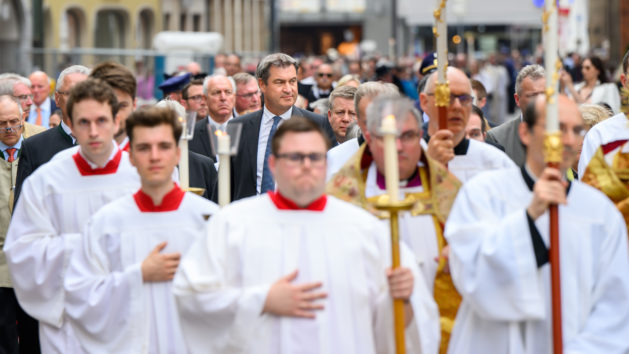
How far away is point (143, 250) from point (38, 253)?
60 cm

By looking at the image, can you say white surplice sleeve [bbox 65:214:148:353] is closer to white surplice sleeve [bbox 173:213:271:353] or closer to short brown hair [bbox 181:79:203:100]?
white surplice sleeve [bbox 173:213:271:353]

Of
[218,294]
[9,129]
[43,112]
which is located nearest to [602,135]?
[218,294]

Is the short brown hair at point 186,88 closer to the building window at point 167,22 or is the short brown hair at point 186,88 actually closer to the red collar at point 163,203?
the red collar at point 163,203

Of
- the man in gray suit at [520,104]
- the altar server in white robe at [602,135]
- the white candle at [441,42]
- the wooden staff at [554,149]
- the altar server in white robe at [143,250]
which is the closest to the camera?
the wooden staff at [554,149]

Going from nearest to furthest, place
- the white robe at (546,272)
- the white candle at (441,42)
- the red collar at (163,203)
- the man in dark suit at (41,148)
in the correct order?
the white robe at (546,272) → the red collar at (163,203) → the white candle at (441,42) → the man in dark suit at (41,148)

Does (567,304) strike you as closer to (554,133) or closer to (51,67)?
(554,133)

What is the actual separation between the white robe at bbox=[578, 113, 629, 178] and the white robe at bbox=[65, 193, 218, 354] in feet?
8.14

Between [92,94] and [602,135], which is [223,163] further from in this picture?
[602,135]

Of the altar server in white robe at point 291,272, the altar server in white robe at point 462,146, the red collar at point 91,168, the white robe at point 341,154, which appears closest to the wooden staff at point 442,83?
the altar server in white robe at point 462,146

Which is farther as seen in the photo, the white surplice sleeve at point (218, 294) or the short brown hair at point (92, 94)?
the short brown hair at point (92, 94)

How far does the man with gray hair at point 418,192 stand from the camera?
543cm

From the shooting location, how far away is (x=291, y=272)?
4.70 metres

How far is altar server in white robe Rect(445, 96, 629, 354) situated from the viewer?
471 cm

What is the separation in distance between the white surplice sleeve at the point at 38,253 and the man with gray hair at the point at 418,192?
4.32 ft
